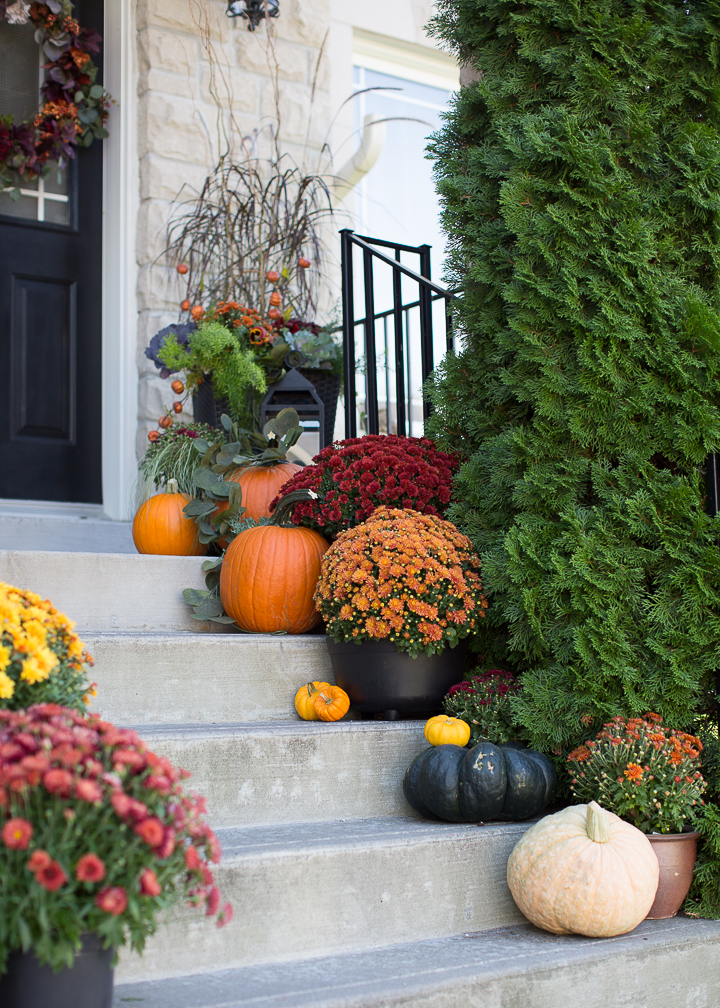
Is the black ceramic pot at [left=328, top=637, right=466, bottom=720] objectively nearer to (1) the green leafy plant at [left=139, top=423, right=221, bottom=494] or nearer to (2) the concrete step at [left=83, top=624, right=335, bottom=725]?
(2) the concrete step at [left=83, top=624, right=335, bottom=725]

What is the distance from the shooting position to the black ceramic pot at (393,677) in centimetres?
225

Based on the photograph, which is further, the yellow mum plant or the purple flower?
the purple flower

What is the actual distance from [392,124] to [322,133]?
119 centimetres

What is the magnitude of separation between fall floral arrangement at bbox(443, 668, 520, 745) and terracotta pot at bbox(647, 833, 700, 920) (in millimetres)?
413

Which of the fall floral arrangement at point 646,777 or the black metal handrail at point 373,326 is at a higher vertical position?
the black metal handrail at point 373,326

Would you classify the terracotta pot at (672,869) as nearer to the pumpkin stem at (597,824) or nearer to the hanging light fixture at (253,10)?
the pumpkin stem at (597,824)

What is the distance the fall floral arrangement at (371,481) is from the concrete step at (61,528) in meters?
1.16

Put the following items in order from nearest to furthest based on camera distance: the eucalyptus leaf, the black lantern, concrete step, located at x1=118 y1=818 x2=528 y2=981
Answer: concrete step, located at x1=118 y1=818 x2=528 y2=981
the eucalyptus leaf
the black lantern

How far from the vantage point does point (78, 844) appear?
1.09 m

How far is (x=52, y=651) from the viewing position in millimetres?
1396

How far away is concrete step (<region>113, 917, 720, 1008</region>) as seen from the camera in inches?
55.7

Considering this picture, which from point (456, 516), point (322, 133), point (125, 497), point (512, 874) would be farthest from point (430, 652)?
point (322, 133)

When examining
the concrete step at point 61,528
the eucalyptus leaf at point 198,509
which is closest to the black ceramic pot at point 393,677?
the eucalyptus leaf at point 198,509

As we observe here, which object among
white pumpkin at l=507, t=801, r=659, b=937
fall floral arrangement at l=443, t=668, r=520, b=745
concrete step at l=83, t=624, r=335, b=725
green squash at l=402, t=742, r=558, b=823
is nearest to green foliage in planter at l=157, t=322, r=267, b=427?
concrete step at l=83, t=624, r=335, b=725
